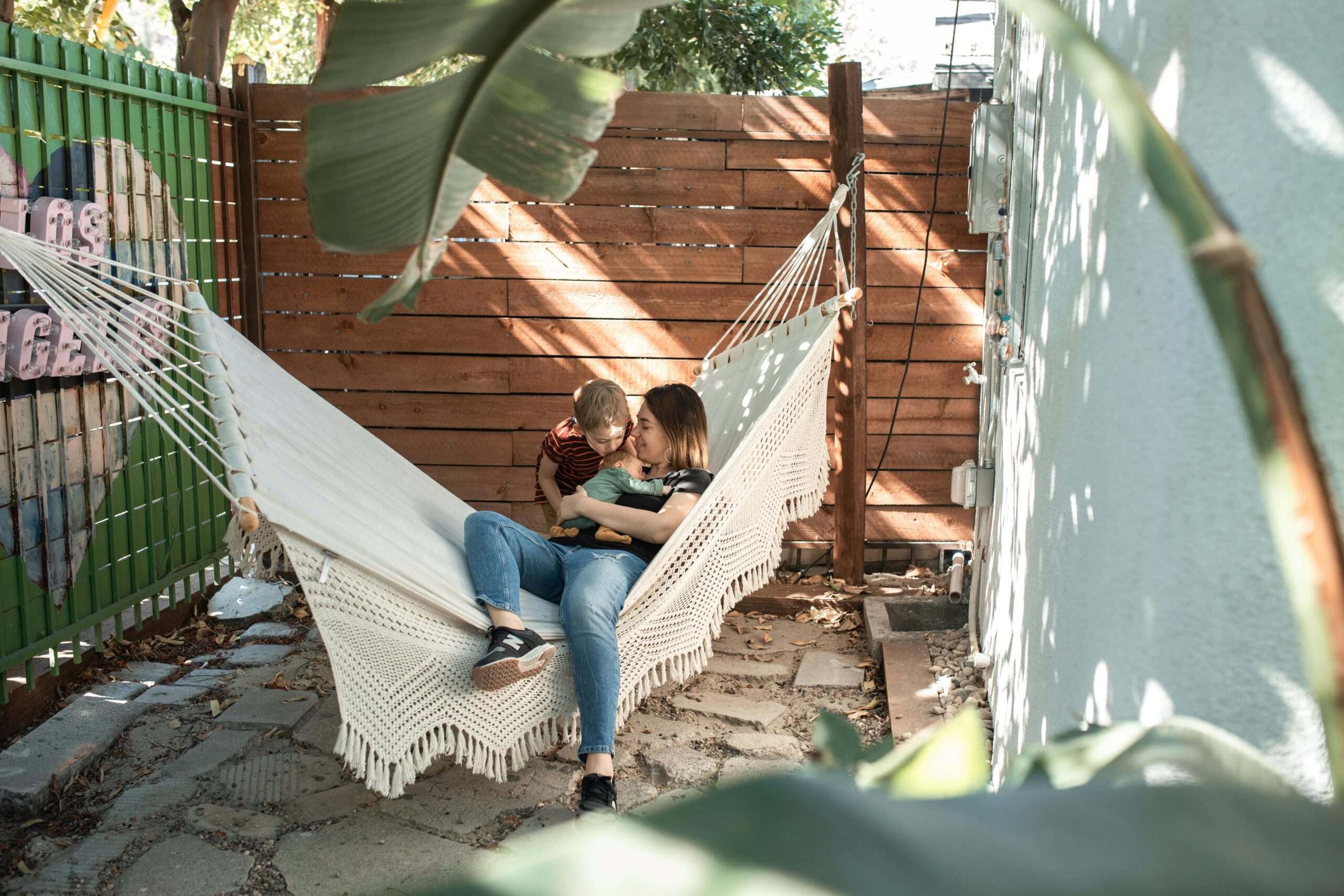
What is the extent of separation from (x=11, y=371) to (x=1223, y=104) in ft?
7.57

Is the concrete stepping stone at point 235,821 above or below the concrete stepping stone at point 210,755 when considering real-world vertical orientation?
below

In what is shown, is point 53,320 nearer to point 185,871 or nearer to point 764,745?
point 185,871

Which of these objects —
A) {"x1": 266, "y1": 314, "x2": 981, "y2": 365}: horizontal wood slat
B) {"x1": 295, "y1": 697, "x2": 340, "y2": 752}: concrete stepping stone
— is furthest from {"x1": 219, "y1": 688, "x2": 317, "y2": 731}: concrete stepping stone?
{"x1": 266, "y1": 314, "x2": 981, "y2": 365}: horizontal wood slat

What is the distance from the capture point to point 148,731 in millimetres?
2393

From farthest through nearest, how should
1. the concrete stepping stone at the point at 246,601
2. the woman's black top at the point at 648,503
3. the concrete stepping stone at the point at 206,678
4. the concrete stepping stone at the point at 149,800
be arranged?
the concrete stepping stone at the point at 246,601
the concrete stepping stone at the point at 206,678
the woman's black top at the point at 648,503
the concrete stepping stone at the point at 149,800

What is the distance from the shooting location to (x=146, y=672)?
2.75 metres

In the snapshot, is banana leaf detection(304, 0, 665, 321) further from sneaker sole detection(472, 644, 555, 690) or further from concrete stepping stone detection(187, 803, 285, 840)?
concrete stepping stone detection(187, 803, 285, 840)

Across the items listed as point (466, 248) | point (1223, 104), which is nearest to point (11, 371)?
point (466, 248)

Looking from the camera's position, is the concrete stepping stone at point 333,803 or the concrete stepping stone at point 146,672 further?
the concrete stepping stone at point 146,672

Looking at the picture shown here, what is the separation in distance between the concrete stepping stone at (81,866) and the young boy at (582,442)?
118cm

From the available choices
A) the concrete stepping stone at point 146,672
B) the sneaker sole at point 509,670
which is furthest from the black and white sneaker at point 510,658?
the concrete stepping stone at point 146,672

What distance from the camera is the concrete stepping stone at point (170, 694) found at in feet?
8.38

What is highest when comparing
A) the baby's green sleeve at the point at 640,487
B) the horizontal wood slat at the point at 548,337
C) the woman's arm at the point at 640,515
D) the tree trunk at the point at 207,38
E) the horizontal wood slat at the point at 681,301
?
the tree trunk at the point at 207,38

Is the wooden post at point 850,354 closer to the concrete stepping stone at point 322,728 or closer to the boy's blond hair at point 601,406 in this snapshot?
the boy's blond hair at point 601,406
